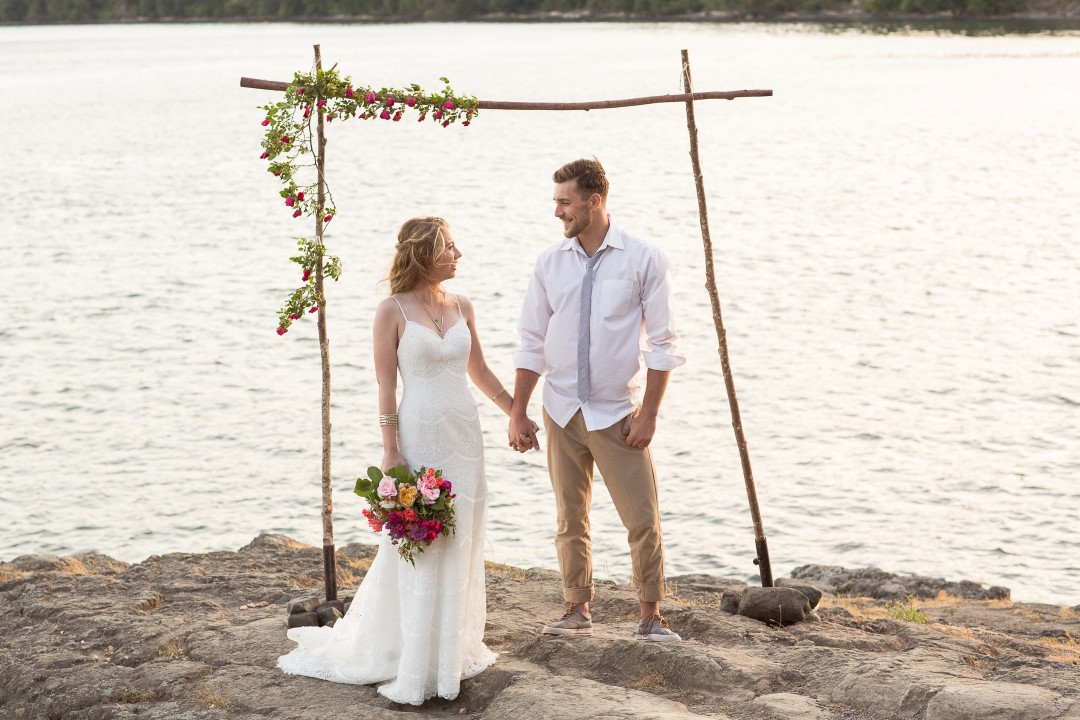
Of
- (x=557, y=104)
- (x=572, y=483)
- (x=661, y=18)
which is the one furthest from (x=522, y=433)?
(x=661, y=18)

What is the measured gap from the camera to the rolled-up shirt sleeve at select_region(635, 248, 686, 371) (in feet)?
21.4

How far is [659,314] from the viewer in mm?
6527

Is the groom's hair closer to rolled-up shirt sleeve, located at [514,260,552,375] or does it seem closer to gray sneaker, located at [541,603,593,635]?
rolled-up shirt sleeve, located at [514,260,552,375]

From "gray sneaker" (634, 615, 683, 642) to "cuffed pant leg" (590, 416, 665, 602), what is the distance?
0.38 meters

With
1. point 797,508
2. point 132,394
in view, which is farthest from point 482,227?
point 797,508

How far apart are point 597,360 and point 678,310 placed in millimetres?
17322

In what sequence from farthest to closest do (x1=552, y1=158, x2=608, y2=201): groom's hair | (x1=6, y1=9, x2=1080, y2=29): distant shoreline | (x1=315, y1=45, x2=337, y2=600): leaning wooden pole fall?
1. (x1=6, y1=9, x2=1080, y2=29): distant shoreline
2. (x1=315, y1=45, x2=337, y2=600): leaning wooden pole
3. (x1=552, y1=158, x2=608, y2=201): groom's hair

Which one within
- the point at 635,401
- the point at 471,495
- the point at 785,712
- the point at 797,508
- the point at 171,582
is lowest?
the point at 797,508

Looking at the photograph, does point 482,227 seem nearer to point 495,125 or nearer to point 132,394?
point 132,394

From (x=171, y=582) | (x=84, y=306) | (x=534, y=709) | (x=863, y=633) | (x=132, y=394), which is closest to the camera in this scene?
(x=534, y=709)

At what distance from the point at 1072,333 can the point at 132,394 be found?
15341 millimetres

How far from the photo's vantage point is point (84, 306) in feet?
81.6

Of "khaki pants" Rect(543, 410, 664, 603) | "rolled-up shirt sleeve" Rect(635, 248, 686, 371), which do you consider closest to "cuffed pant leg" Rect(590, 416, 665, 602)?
"khaki pants" Rect(543, 410, 664, 603)

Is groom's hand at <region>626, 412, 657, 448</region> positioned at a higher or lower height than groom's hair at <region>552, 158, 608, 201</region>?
lower
